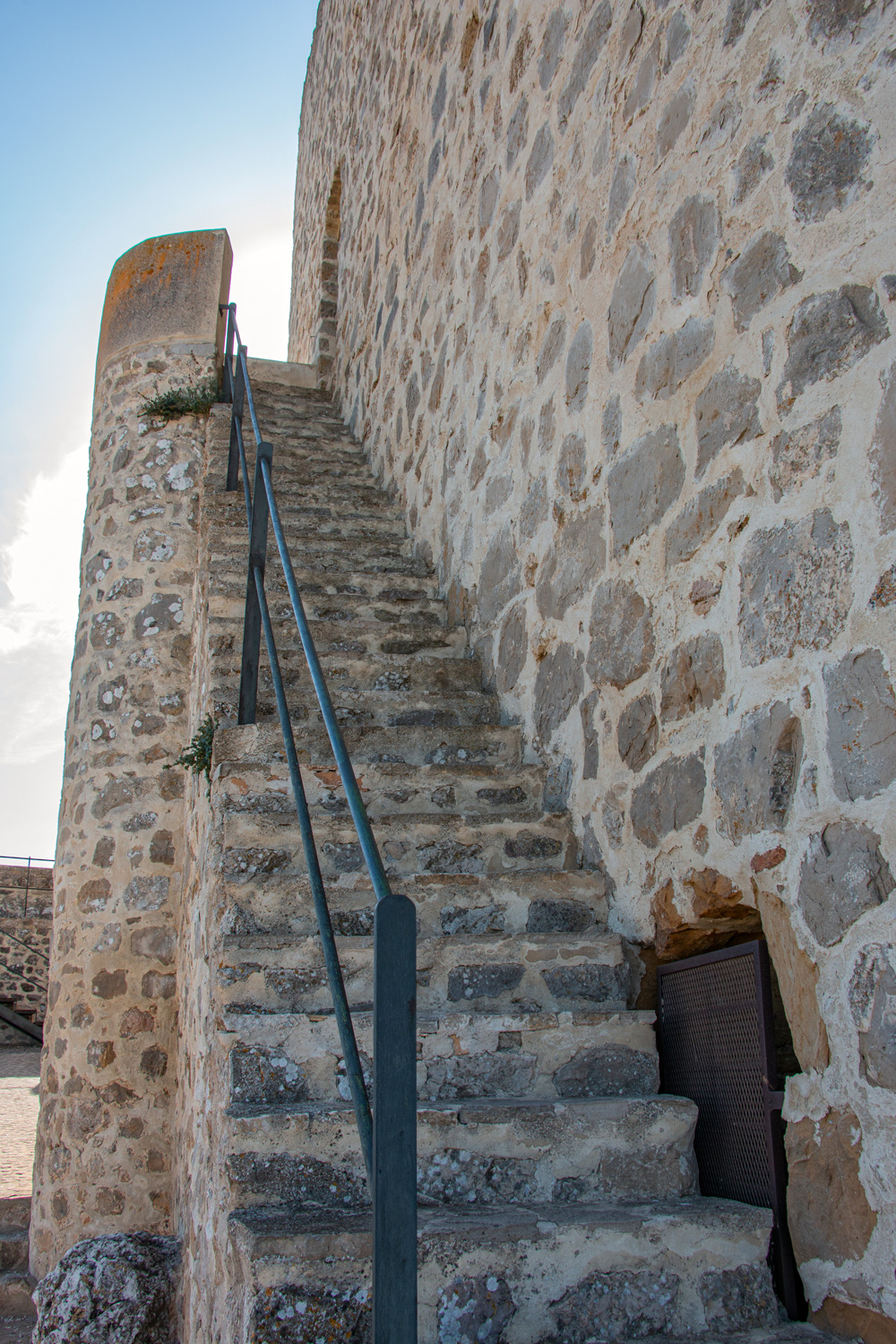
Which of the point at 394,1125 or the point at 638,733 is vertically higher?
the point at 638,733

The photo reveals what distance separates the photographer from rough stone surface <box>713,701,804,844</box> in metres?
1.66

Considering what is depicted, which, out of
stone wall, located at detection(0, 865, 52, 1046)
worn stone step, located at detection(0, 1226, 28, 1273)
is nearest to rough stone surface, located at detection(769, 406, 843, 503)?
worn stone step, located at detection(0, 1226, 28, 1273)

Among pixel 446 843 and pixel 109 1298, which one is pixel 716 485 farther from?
pixel 109 1298

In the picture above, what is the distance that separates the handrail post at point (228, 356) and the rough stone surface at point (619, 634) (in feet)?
10.7

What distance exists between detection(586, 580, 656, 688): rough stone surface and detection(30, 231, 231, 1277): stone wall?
253cm

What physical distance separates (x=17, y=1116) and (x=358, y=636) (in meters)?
5.56

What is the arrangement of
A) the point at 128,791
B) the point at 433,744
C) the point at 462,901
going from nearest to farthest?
the point at 462,901, the point at 433,744, the point at 128,791

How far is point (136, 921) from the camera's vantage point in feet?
13.8

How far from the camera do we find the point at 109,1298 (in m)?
2.62

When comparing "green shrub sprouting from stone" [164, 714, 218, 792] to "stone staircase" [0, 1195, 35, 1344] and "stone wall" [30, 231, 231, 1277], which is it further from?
"stone staircase" [0, 1195, 35, 1344]

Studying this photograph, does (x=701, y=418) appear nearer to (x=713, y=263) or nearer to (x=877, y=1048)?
(x=713, y=263)

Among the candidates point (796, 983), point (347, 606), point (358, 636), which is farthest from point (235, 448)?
point (796, 983)

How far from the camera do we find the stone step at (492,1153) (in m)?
1.64

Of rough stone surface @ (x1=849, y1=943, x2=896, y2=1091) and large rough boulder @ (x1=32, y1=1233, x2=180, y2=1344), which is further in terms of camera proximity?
large rough boulder @ (x1=32, y1=1233, x2=180, y2=1344)
